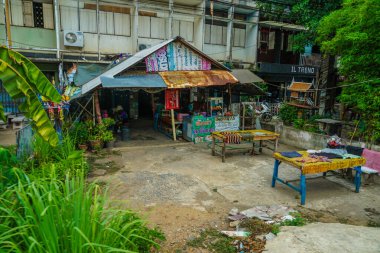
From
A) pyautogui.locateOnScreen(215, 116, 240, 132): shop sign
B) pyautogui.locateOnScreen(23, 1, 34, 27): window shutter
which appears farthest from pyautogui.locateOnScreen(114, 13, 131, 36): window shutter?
pyautogui.locateOnScreen(215, 116, 240, 132): shop sign

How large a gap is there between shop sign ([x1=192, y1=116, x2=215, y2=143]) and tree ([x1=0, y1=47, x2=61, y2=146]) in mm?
8679

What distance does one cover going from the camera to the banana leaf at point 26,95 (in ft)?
11.1

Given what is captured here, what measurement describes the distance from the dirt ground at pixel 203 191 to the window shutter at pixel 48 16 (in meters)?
9.90

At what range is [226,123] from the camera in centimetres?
1308

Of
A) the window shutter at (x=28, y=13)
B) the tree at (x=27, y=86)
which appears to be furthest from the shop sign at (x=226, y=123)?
the window shutter at (x=28, y=13)

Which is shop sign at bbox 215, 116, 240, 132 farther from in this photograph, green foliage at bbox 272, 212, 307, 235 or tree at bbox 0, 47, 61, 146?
tree at bbox 0, 47, 61, 146

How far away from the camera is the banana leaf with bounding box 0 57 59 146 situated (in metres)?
3.37

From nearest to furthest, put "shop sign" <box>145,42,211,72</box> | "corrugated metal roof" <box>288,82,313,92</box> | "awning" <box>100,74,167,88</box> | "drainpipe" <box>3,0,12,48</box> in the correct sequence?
1. "awning" <box>100,74,167,88</box>
2. "shop sign" <box>145,42,211,72</box>
3. "drainpipe" <box>3,0,12,48</box>
4. "corrugated metal roof" <box>288,82,313,92</box>

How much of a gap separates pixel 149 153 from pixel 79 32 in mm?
9243

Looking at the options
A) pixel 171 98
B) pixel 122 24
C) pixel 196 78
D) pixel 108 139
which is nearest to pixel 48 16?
pixel 122 24

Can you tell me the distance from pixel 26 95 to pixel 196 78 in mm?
9138

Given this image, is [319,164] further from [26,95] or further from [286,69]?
[286,69]

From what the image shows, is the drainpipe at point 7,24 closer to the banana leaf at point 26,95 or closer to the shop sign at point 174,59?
the shop sign at point 174,59

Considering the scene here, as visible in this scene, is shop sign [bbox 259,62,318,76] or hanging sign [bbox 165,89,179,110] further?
shop sign [bbox 259,62,318,76]
